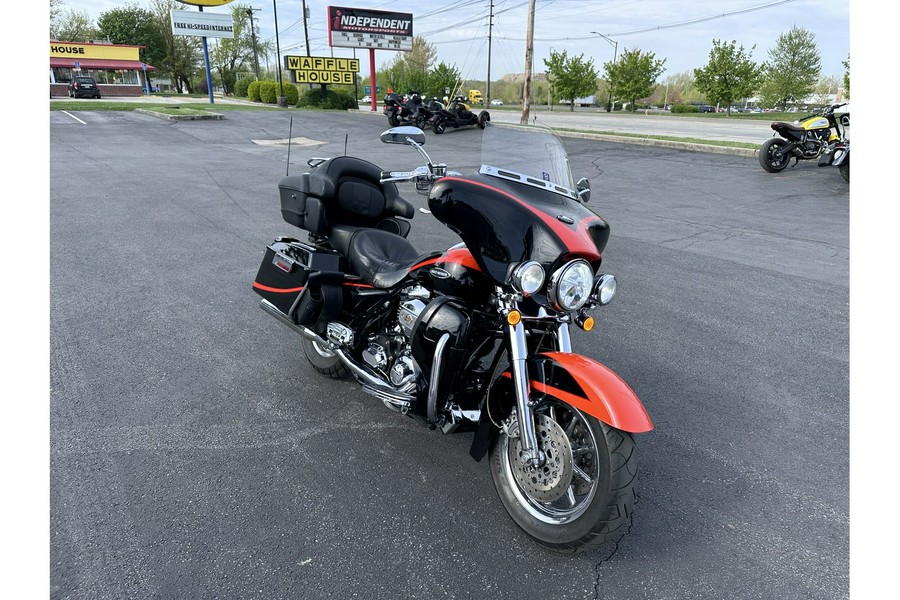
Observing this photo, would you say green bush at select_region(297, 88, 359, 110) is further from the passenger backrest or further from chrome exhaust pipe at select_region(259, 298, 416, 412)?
chrome exhaust pipe at select_region(259, 298, 416, 412)

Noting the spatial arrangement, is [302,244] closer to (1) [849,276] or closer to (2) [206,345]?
(2) [206,345]

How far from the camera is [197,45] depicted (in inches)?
2559

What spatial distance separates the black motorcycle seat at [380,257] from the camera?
10.2ft

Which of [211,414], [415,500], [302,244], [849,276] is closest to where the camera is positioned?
[415,500]

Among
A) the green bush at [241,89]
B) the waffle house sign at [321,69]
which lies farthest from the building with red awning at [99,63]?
the waffle house sign at [321,69]

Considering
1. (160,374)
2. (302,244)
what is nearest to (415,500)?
(302,244)

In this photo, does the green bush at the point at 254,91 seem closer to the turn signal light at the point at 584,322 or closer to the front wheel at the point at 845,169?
the front wheel at the point at 845,169

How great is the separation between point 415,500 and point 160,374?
2191 mm

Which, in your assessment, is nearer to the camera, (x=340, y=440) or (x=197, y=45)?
(x=340, y=440)

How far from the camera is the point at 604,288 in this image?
8.05 ft

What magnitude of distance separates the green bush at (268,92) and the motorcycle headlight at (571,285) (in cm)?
4199

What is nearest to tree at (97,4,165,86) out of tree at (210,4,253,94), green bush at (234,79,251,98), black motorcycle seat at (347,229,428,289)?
tree at (210,4,253,94)

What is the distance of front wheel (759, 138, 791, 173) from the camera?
12.7 m
